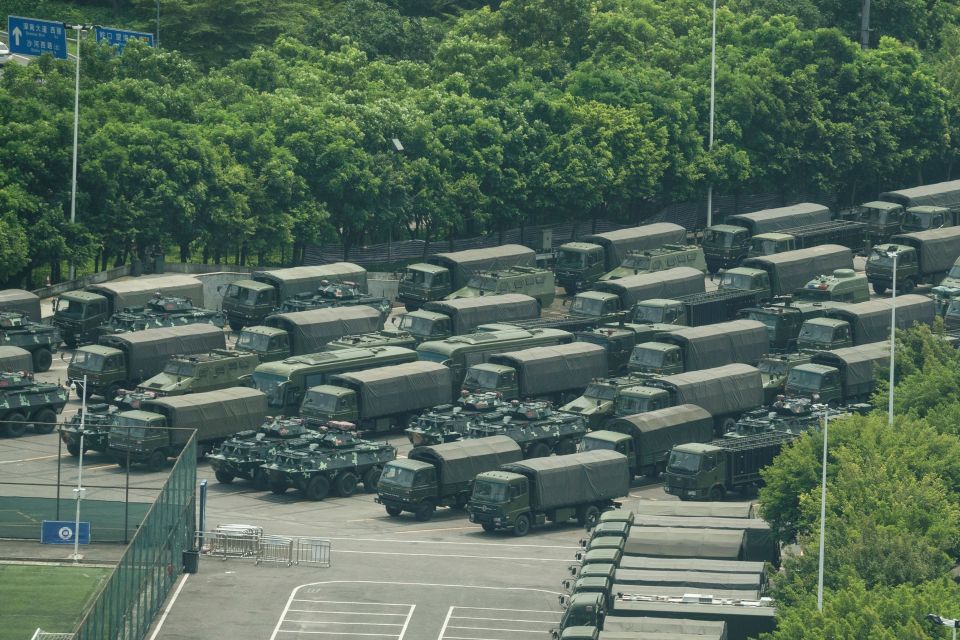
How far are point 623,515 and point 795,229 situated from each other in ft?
163

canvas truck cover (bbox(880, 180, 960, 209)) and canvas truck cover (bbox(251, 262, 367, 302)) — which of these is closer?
canvas truck cover (bbox(251, 262, 367, 302))

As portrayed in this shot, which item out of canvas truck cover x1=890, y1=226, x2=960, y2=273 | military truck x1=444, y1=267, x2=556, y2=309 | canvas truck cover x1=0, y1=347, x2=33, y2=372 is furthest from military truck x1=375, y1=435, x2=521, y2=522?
canvas truck cover x1=890, y1=226, x2=960, y2=273

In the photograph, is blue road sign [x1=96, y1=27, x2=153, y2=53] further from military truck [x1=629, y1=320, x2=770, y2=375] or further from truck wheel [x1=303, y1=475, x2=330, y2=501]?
truck wheel [x1=303, y1=475, x2=330, y2=501]

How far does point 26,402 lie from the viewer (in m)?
91.1

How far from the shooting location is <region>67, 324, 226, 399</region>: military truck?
316 ft

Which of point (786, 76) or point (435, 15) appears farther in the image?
point (435, 15)

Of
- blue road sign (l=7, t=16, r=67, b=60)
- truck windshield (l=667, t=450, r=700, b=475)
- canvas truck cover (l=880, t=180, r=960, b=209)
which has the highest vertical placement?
blue road sign (l=7, t=16, r=67, b=60)

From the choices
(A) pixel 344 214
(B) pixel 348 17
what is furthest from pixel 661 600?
(B) pixel 348 17

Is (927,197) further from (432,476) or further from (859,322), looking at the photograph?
(432,476)

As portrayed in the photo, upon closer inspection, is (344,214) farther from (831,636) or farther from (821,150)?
(831,636)

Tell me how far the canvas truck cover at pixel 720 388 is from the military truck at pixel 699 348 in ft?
8.61

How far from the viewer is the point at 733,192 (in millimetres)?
136875

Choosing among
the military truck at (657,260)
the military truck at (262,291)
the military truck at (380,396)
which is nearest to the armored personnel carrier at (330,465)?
the military truck at (380,396)

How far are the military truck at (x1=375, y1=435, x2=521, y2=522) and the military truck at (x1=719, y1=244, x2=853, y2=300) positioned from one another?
3158 cm
